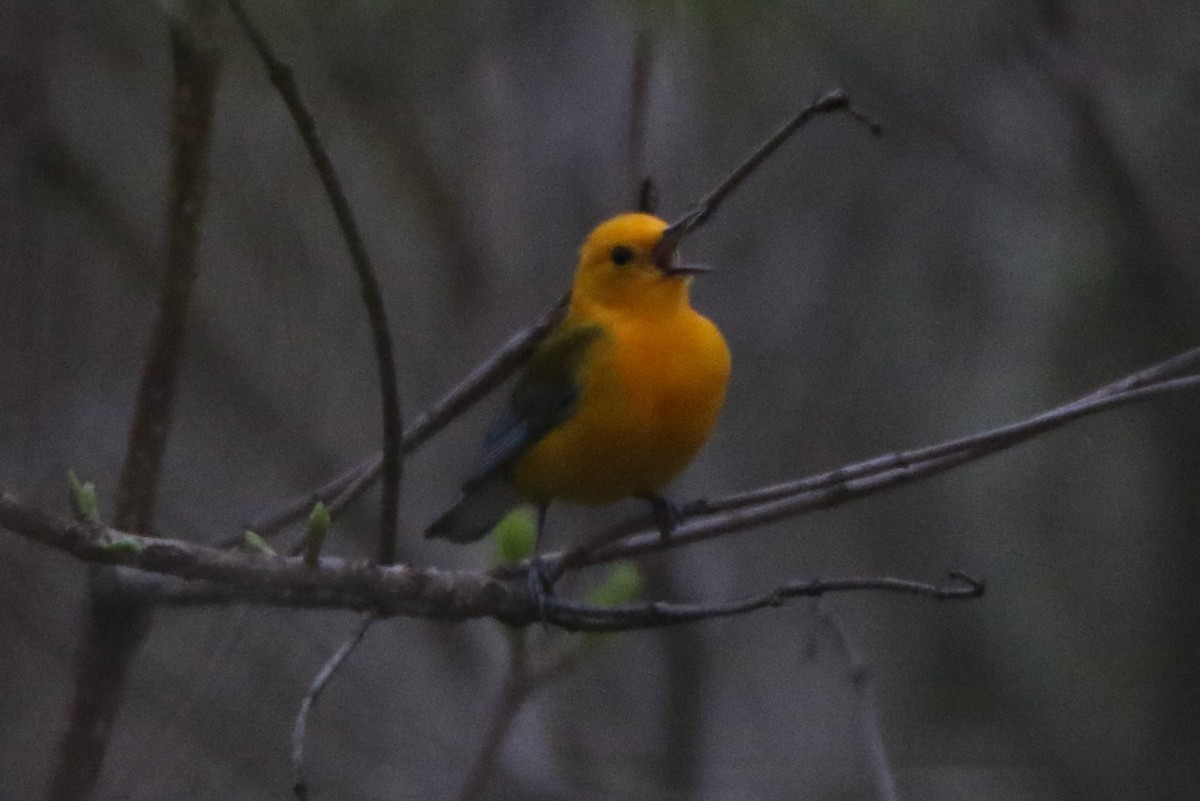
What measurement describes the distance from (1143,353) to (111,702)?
5228mm

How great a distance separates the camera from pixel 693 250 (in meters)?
7.61

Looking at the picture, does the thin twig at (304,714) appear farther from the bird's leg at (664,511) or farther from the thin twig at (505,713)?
the bird's leg at (664,511)

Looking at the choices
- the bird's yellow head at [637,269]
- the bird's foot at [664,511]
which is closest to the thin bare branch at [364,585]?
the bird's foot at [664,511]

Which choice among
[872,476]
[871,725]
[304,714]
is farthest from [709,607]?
[872,476]

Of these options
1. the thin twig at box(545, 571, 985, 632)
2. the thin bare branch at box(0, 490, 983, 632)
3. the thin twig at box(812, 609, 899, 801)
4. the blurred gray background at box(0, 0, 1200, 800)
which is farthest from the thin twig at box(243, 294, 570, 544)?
the thin twig at box(812, 609, 899, 801)

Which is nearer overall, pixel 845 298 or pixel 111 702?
pixel 111 702

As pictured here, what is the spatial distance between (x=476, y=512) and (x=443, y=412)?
4.62ft

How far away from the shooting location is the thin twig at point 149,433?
3275mm

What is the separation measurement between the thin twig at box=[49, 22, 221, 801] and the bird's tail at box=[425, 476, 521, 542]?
1628 mm

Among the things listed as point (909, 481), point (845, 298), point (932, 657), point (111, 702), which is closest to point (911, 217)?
point (845, 298)

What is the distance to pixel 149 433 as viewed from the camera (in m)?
3.52

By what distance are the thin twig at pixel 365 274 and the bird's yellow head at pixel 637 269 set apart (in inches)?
83.0

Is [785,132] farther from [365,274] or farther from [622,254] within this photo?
[622,254]

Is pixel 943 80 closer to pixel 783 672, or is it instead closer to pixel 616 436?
pixel 616 436
